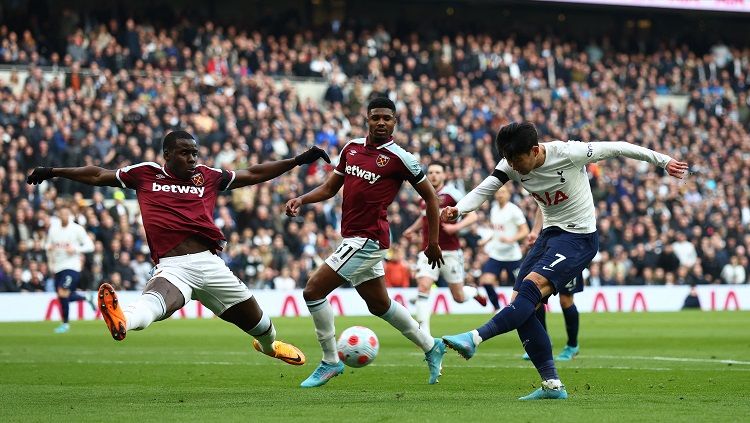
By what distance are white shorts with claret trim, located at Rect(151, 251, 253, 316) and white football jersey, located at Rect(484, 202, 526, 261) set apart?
939 centimetres

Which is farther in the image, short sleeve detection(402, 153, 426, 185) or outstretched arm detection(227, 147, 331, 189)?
short sleeve detection(402, 153, 426, 185)

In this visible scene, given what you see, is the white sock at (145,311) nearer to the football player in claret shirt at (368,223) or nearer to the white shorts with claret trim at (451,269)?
the football player in claret shirt at (368,223)

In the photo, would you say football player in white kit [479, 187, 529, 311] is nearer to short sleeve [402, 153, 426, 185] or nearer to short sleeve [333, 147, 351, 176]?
short sleeve [333, 147, 351, 176]

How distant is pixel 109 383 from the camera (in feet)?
39.4

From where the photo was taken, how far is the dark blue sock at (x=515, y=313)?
938 centimetres

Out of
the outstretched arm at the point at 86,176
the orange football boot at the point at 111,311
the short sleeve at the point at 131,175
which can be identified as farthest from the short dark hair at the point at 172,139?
the orange football boot at the point at 111,311

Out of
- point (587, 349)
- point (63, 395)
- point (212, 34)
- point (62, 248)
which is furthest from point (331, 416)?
point (212, 34)

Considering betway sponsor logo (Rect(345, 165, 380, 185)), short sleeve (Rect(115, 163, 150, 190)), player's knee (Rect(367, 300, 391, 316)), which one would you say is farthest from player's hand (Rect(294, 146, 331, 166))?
player's knee (Rect(367, 300, 391, 316))

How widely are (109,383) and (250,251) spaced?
668 inches

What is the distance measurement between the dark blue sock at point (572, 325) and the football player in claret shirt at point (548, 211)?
486cm

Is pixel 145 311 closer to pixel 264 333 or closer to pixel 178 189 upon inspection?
pixel 178 189

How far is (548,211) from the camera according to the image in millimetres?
10359

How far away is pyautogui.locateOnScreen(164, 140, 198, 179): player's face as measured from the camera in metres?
10.8

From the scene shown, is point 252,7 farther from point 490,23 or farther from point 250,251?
point 250,251
